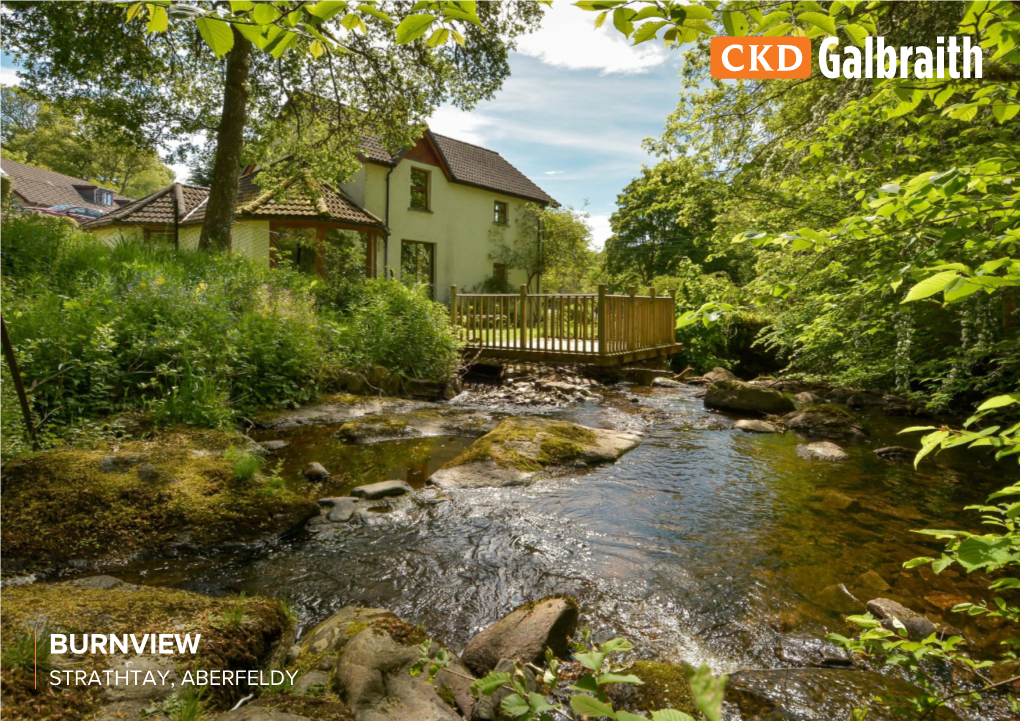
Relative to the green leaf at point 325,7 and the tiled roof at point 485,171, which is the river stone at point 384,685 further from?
the tiled roof at point 485,171

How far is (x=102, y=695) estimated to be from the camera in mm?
1798

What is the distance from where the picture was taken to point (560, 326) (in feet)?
40.4

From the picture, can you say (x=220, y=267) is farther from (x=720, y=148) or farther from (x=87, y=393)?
(x=720, y=148)

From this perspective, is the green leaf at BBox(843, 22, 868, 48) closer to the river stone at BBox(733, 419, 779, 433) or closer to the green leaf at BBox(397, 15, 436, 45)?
the green leaf at BBox(397, 15, 436, 45)

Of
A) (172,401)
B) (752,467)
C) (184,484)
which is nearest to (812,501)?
(752,467)

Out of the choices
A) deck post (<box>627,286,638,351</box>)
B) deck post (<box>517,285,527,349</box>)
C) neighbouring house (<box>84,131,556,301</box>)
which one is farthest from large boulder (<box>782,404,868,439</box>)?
neighbouring house (<box>84,131,556,301</box>)

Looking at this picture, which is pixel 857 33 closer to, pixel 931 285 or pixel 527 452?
pixel 931 285

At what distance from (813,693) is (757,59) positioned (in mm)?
2837

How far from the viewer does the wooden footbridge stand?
12.1 m

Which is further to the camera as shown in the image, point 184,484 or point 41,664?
point 184,484

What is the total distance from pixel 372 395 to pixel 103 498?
5471mm

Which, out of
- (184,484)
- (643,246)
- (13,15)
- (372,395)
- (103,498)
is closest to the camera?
(103,498)

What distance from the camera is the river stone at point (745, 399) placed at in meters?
9.70

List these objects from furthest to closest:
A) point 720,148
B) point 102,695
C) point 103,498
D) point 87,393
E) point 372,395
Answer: point 720,148 → point 372,395 → point 87,393 → point 103,498 → point 102,695
